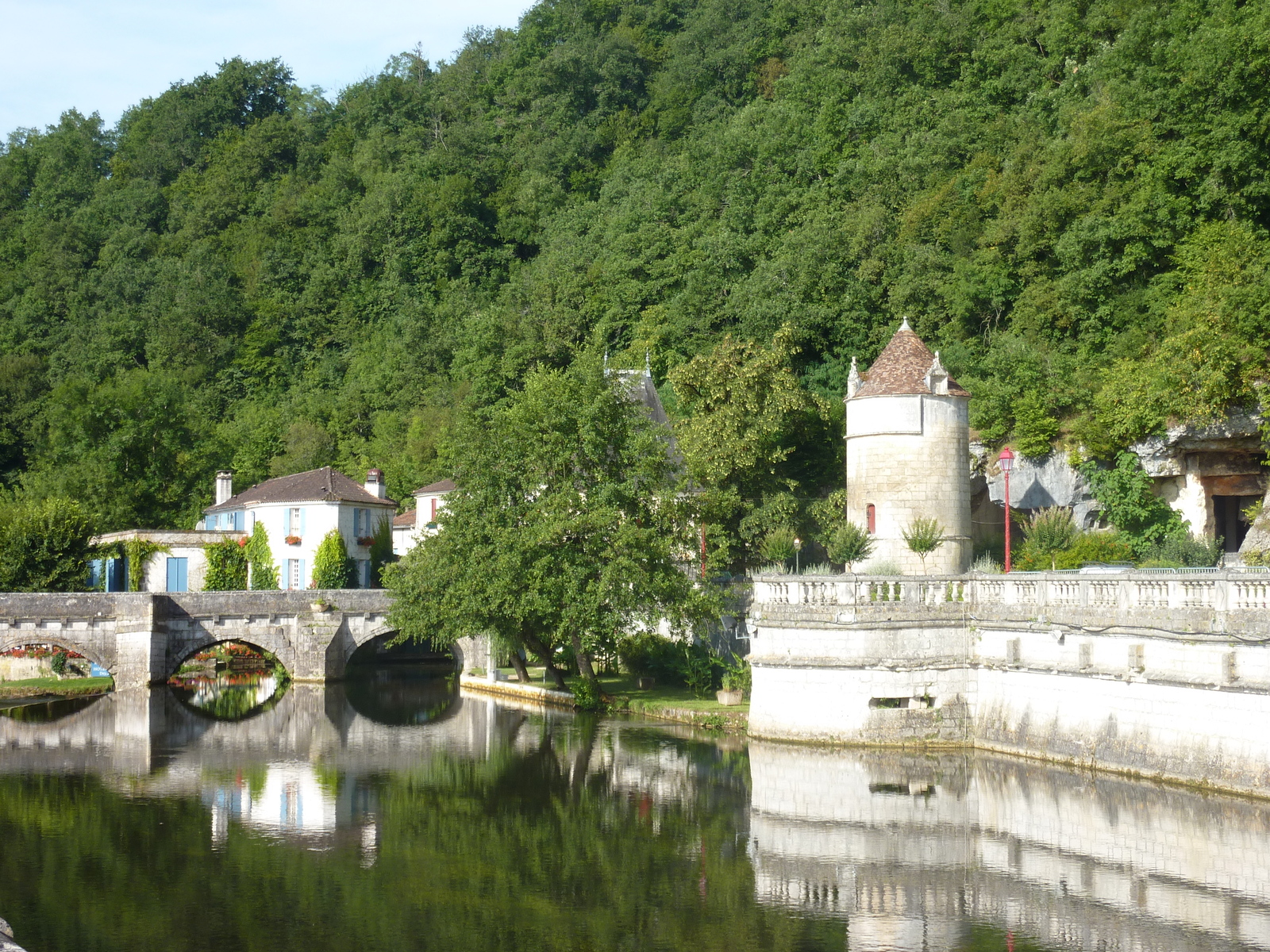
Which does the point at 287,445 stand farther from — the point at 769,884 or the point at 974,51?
the point at 769,884

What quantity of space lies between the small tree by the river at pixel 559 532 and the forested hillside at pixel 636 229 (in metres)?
13.0

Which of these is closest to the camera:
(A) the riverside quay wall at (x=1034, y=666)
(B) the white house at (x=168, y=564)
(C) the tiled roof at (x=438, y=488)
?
(A) the riverside quay wall at (x=1034, y=666)

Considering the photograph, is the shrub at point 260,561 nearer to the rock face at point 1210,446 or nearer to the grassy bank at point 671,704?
the grassy bank at point 671,704

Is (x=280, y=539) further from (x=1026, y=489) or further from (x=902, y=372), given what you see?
(x=1026, y=489)

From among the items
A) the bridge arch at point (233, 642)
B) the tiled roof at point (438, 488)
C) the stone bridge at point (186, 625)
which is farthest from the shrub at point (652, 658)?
the tiled roof at point (438, 488)

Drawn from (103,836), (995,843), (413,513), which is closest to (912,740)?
→ (995,843)

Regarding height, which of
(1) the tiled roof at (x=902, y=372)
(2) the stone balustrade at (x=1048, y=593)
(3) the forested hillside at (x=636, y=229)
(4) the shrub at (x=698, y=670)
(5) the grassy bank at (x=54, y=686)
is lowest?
(5) the grassy bank at (x=54, y=686)

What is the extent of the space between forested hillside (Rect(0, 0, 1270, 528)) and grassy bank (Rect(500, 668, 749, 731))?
13892 mm

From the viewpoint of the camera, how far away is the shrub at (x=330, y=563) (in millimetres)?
52625

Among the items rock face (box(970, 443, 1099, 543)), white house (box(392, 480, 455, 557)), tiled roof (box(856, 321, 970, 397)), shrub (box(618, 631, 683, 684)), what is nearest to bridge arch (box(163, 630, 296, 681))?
white house (box(392, 480, 455, 557))

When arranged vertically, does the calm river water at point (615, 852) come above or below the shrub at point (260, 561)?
below

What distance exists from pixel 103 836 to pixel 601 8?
9568 cm

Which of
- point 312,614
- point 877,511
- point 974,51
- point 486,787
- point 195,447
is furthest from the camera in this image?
point 195,447

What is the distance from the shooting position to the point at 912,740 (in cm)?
2628
